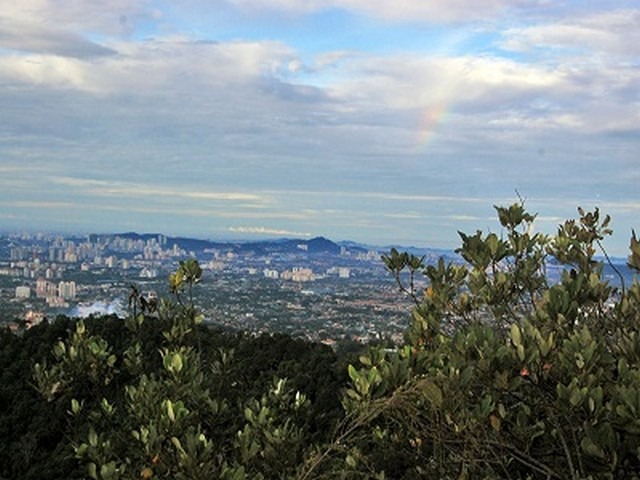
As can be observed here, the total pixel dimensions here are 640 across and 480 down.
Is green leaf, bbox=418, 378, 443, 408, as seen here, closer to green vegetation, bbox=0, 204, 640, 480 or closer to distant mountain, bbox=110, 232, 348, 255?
green vegetation, bbox=0, 204, 640, 480

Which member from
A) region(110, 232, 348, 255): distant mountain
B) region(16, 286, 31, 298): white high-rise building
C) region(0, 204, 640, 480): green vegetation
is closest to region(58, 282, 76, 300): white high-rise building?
region(16, 286, 31, 298): white high-rise building

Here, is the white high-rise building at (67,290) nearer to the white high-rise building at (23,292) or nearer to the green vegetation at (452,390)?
the white high-rise building at (23,292)

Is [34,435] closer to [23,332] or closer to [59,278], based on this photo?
[23,332]

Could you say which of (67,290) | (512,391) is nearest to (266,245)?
(67,290)

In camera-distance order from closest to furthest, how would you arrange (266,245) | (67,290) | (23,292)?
(23,292), (67,290), (266,245)

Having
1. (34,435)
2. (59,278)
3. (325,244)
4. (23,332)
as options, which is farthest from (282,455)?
(325,244)

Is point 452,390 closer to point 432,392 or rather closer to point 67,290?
point 432,392

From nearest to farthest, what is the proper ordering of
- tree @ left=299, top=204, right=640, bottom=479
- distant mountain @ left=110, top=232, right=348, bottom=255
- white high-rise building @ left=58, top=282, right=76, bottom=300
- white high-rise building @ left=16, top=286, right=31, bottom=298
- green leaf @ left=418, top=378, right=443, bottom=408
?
1. tree @ left=299, top=204, right=640, bottom=479
2. green leaf @ left=418, top=378, right=443, bottom=408
3. white high-rise building @ left=16, top=286, right=31, bottom=298
4. white high-rise building @ left=58, top=282, right=76, bottom=300
5. distant mountain @ left=110, top=232, right=348, bottom=255

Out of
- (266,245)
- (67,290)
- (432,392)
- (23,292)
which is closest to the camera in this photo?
(432,392)

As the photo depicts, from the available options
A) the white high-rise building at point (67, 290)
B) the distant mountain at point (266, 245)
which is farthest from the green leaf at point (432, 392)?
the distant mountain at point (266, 245)
